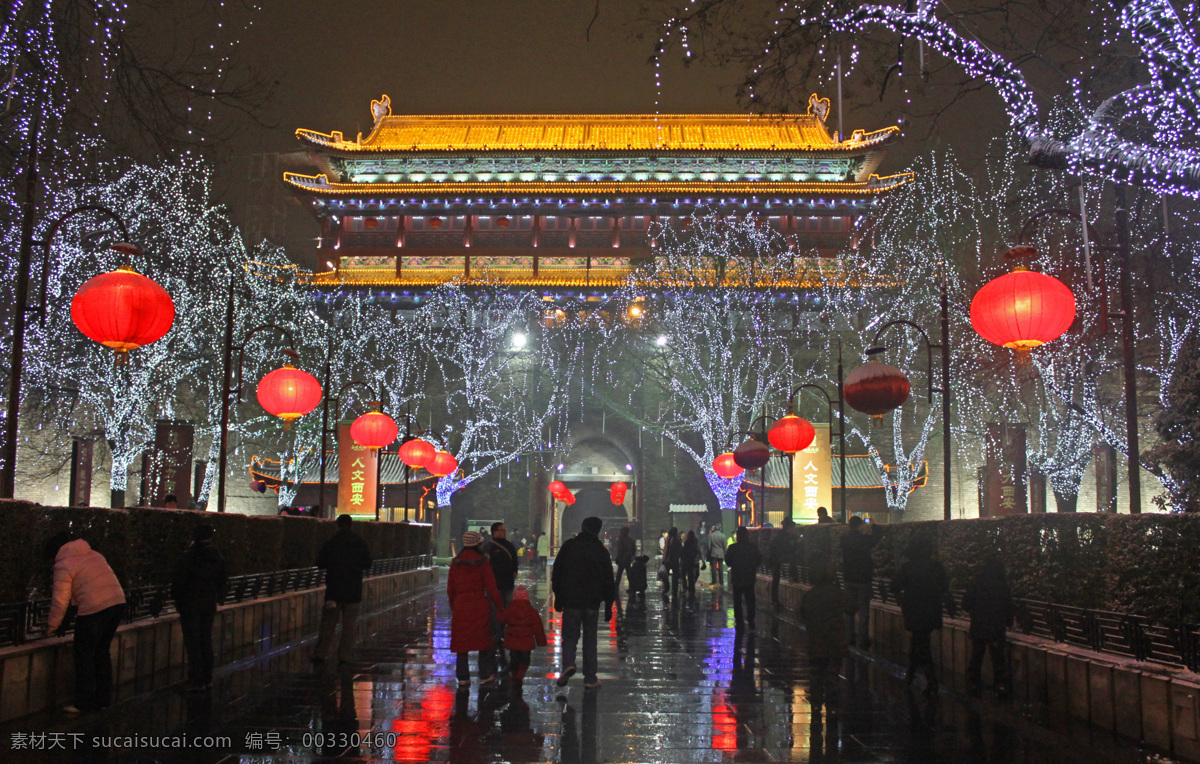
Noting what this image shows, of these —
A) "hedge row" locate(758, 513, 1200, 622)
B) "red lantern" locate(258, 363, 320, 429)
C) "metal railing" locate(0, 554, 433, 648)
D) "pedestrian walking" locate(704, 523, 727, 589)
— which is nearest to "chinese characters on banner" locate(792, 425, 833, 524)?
"pedestrian walking" locate(704, 523, 727, 589)

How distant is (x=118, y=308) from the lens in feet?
26.2

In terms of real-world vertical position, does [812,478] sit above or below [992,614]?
above

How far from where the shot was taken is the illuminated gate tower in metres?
37.4

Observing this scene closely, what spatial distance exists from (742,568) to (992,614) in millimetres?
4622

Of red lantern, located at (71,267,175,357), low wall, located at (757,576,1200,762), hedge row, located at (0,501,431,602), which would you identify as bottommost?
low wall, located at (757,576,1200,762)

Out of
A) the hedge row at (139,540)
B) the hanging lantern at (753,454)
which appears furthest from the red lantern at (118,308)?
the hanging lantern at (753,454)

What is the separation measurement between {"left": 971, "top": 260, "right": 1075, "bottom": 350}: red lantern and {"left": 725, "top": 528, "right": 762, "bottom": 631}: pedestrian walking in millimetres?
4936

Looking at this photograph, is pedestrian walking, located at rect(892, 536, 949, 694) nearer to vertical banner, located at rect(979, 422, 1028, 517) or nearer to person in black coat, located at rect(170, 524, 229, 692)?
person in black coat, located at rect(170, 524, 229, 692)

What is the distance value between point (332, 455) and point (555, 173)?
1506 cm

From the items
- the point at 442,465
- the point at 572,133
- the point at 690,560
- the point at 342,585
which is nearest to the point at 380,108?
Result: the point at 572,133

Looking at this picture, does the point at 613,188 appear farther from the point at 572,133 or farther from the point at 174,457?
the point at 174,457

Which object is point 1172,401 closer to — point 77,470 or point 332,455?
point 77,470

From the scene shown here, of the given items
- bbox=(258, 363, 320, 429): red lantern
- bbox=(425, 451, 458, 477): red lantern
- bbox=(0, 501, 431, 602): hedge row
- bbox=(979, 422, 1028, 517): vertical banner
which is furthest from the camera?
bbox=(425, 451, 458, 477): red lantern

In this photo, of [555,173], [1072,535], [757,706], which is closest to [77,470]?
[757,706]
